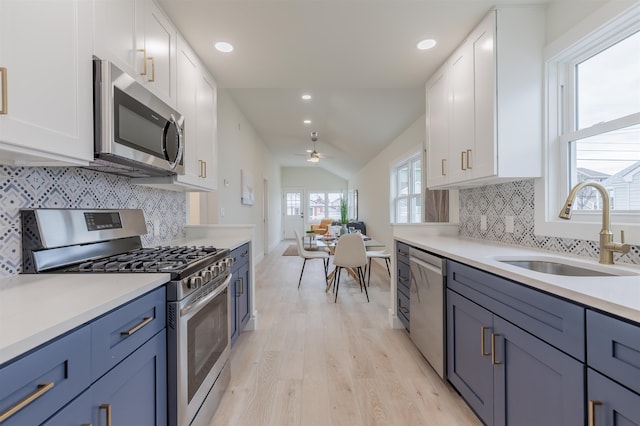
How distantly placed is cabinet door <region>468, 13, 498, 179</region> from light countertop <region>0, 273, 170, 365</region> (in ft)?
6.51

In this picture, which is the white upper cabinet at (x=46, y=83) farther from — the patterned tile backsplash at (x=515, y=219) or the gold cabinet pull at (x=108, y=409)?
the patterned tile backsplash at (x=515, y=219)

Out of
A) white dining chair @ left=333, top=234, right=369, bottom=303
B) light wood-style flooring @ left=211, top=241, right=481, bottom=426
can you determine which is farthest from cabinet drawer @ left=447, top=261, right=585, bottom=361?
white dining chair @ left=333, top=234, right=369, bottom=303

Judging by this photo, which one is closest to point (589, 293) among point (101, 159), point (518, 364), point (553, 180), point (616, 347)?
point (616, 347)

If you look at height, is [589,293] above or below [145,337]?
above

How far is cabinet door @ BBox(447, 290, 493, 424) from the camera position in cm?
141

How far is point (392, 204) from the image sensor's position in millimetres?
5941

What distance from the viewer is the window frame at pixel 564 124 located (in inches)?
58.9

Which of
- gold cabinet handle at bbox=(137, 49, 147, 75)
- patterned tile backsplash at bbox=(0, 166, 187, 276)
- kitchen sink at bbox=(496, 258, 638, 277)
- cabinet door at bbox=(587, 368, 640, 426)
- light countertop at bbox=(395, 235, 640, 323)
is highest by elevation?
gold cabinet handle at bbox=(137, 49, 147, 75)

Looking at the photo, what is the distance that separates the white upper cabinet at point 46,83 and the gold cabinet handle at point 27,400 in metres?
0.71

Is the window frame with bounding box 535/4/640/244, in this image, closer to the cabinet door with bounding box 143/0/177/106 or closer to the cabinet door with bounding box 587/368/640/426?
the cabinet door with bounding box 587/368/640/426

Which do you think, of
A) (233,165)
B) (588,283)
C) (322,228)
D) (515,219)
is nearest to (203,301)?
(588,283)

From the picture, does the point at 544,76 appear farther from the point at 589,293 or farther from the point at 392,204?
the point at 392,204

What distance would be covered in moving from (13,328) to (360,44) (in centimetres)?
244

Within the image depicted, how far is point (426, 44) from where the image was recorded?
7.54 feet
